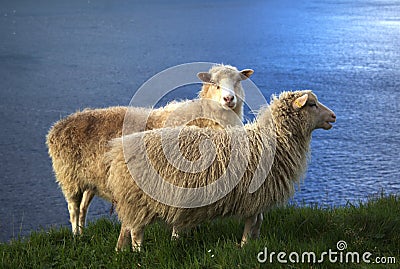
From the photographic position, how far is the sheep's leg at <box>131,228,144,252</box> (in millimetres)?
3616

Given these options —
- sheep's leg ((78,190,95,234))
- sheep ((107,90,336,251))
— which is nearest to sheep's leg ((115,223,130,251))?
sheep ((107,90,336,251))

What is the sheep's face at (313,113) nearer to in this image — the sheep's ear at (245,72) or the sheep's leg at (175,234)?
the sheep's ear at (245,72)

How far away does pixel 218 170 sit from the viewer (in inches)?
140

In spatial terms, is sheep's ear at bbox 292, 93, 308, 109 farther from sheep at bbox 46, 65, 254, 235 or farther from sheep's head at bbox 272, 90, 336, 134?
sheep at bbox 46, 65, 254, 235

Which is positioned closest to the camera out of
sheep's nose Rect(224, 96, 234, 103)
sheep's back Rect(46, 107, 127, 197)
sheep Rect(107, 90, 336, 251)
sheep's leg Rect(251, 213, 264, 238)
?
sheep Rect(107, 90, 336, 251)

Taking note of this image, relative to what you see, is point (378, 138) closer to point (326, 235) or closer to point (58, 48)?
point (326, 235)

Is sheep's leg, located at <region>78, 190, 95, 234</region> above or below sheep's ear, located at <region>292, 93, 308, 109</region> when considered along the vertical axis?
below

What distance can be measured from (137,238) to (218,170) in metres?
0.61

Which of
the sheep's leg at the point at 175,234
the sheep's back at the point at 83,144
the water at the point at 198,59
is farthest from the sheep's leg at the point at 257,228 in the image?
the water at the point at 198,59

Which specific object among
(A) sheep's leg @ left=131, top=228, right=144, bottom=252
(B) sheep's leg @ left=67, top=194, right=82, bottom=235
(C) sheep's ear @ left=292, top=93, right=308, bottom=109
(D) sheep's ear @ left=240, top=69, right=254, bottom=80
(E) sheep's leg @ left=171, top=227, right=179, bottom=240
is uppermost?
(D) sheep's ear @ left=240, top=69, right=254, bottom=80

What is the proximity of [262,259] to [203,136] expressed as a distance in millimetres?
782

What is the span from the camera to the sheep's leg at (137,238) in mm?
3616

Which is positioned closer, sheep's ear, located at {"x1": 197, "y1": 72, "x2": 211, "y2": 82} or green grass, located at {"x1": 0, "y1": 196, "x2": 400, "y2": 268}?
green grass, located at {"x1": 0, "y1": 196, "x2": 400, "y2": 268}

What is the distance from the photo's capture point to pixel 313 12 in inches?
731
